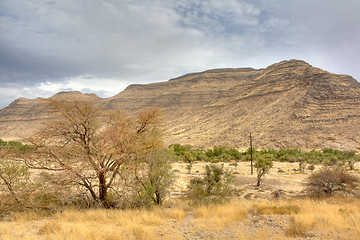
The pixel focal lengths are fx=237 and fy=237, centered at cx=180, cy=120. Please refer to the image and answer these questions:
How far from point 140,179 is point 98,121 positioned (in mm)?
2893

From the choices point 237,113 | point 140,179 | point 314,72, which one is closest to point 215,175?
point 140,179

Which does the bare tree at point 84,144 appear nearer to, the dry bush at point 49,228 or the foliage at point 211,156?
the dry bush at point 49,228

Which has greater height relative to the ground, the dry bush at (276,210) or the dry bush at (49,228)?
the dry bush at (49,228)

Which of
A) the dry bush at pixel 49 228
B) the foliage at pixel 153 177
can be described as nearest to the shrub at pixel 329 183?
the foliage at pixel 153 177

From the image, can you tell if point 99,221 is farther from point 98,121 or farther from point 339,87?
point 339,87

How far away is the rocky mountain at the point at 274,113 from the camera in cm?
5241

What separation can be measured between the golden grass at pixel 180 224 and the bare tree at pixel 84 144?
55.6 inches

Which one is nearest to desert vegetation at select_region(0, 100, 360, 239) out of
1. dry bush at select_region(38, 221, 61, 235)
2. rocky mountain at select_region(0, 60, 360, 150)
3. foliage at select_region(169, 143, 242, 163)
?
dry bush at select_region(38, 221, 61, 235)

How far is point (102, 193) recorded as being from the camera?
938cm

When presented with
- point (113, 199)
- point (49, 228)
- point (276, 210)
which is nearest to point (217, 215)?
point (276, 210)

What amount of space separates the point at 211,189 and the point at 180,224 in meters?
4.79

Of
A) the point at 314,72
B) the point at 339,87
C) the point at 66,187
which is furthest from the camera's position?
the point at 314,72

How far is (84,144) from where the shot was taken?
28.6 ft

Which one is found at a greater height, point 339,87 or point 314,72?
point 314,72
